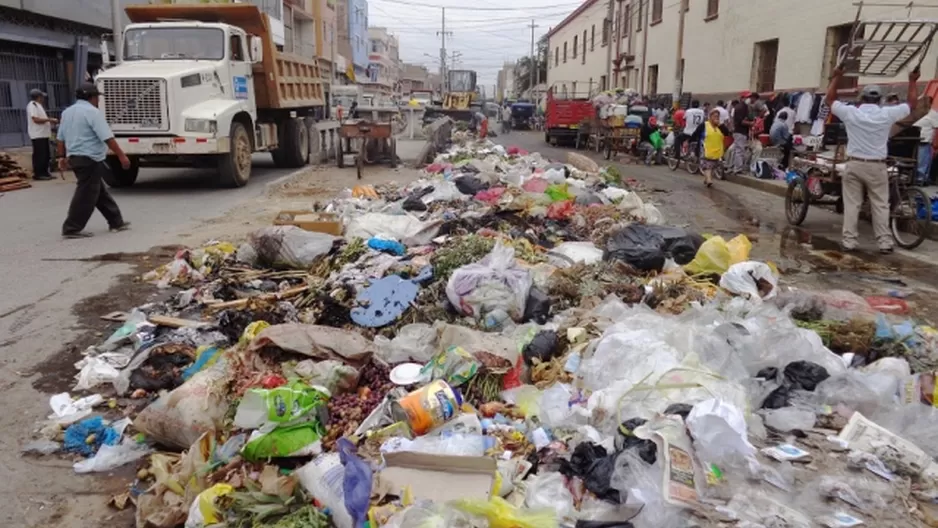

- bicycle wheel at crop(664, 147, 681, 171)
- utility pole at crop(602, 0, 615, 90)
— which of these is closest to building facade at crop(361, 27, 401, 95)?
utility pole at crop(602, 0, 615, 90)

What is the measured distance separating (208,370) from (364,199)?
248 inches

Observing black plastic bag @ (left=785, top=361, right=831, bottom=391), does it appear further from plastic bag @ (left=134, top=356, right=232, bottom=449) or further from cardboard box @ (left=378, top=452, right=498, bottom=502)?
plastic bag @ (left=134, top=356, right=232, bottom=449)

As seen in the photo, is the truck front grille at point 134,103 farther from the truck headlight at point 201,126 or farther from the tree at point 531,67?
the tree at point 531,67

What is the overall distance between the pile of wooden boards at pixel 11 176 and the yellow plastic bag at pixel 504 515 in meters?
12.4

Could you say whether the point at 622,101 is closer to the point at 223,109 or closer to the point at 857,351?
the point at 223,109

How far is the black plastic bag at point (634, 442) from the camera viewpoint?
2.85 metres

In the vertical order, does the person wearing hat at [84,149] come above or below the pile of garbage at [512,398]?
above

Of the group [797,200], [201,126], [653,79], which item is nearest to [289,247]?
[201,126]

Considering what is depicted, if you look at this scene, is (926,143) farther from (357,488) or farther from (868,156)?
(357,488)

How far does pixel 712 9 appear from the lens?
861 inches

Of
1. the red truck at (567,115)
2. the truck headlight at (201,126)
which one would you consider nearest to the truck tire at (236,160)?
the truck headlight at (201,126)

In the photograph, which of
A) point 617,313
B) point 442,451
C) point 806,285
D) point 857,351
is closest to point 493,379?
point 442,451

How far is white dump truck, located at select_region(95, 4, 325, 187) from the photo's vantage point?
11.1 m

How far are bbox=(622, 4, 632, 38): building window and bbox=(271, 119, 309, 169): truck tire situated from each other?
1970cm
